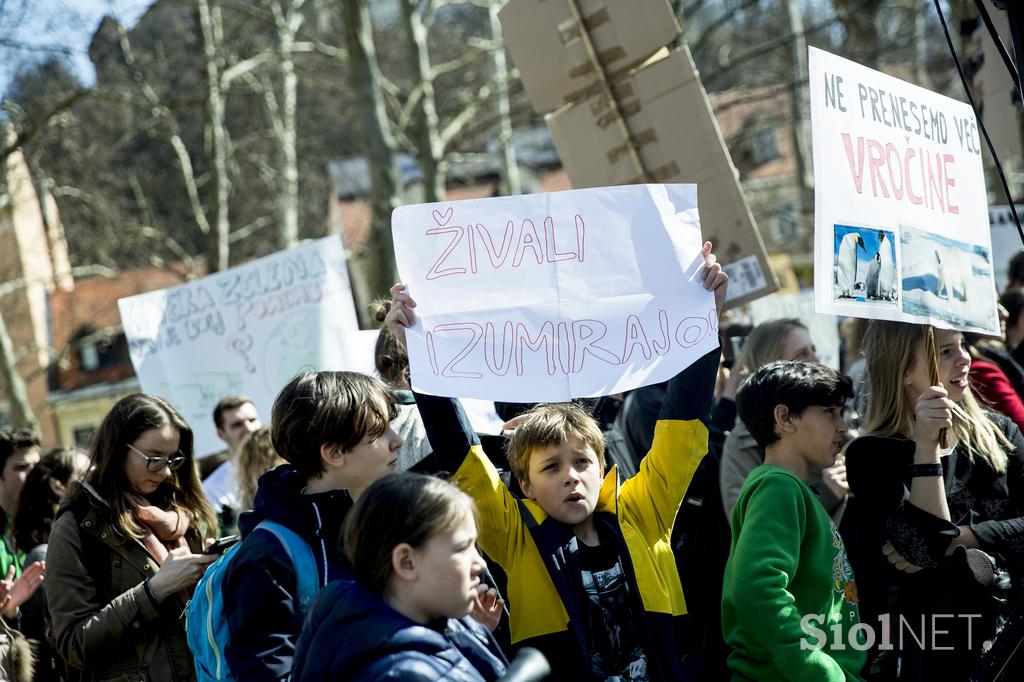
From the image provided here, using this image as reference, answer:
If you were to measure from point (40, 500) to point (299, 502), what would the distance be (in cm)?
251

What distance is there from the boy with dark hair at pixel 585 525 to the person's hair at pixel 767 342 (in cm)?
156

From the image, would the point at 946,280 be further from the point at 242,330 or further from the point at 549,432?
the point at 242,330

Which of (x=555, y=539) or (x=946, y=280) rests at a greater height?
(x=946, y=280)

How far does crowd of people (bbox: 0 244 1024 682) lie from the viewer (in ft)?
8.34

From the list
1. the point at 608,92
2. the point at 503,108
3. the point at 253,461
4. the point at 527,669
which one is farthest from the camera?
the point at 503,108

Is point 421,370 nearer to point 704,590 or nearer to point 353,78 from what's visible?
point 704,590

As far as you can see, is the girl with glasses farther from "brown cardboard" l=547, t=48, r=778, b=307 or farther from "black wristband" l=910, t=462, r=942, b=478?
"brown cardboard" l=547, t=48, r=778, b=307

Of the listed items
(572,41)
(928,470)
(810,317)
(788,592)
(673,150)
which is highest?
(572,41)

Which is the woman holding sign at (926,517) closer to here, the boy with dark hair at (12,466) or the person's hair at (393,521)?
the person's hair at (393,521)

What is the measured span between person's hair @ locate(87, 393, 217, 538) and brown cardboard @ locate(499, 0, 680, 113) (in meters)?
2.94

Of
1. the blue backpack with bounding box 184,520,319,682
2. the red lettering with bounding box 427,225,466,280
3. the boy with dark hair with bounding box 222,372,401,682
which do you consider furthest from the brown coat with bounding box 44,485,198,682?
the red lettering with bounding box 427,225,466,280

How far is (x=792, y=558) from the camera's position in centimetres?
304

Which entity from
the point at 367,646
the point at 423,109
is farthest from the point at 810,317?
the point at 423,109

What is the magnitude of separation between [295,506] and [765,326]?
2.75 meters
